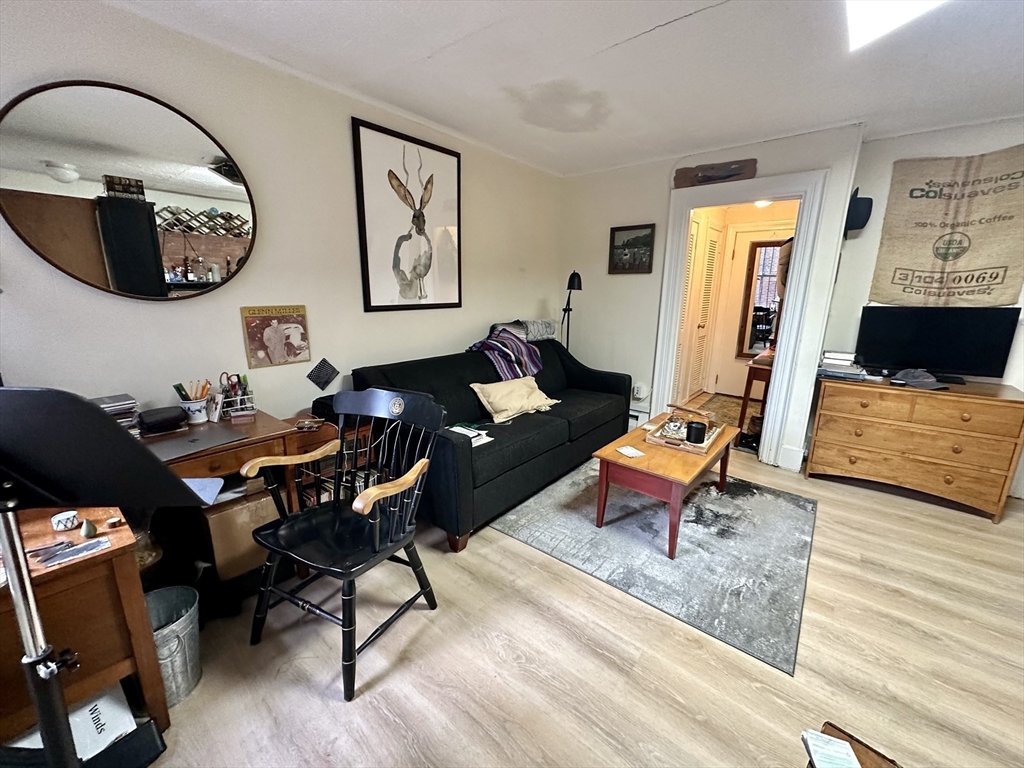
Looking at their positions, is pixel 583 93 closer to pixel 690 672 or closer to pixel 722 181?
pixel 722 181

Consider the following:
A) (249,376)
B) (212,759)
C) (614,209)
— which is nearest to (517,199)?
(614,209)

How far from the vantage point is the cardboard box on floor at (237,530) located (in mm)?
1634

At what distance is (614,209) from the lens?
3773 millimetres

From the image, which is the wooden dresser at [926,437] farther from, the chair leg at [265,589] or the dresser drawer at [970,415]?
the chair leg at [265,589]

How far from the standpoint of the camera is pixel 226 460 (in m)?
1.58

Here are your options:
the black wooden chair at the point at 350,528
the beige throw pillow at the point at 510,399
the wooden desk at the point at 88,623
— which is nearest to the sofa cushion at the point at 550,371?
the beige throw pillow at the point at 510,399

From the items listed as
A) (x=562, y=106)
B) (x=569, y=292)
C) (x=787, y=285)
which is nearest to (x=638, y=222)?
(x=569, y=292)

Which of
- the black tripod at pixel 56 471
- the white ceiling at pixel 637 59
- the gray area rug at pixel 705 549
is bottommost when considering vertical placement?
the gray area rug at pixel 705 549

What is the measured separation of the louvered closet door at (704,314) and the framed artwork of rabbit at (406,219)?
2.68m

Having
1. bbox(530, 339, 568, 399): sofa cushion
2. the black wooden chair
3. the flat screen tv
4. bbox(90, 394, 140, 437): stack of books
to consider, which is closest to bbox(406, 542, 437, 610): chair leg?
the black wooden chair

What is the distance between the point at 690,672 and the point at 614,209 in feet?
11.6

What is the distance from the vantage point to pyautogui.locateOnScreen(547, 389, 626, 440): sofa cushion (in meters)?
2.91

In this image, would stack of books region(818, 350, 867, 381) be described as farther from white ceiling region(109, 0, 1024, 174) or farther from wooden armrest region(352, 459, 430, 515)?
wooden armrest region(352, 459, 430, 515)

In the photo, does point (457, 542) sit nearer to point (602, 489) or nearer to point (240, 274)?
point (602, 489)
